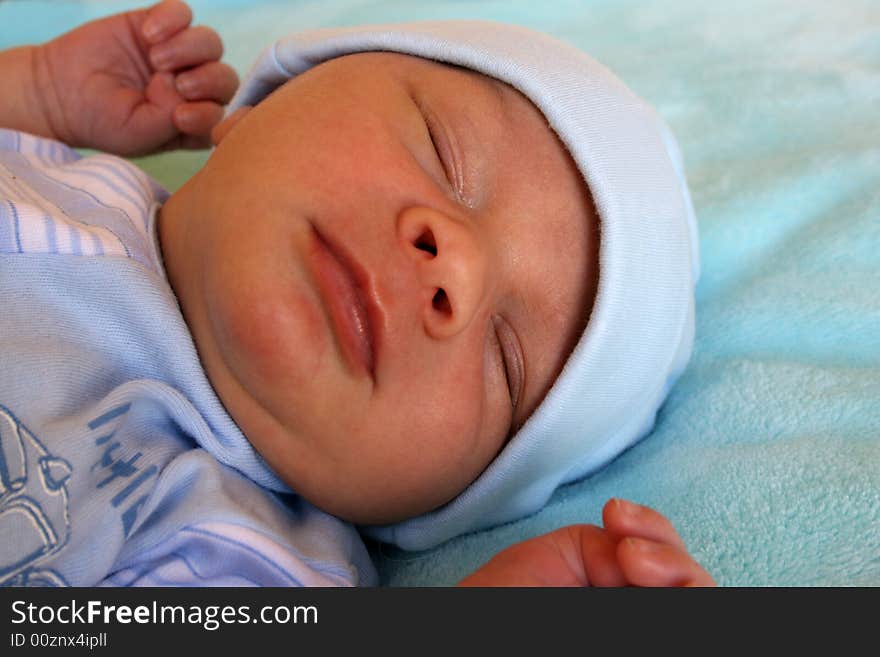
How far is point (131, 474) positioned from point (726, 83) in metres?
1.53

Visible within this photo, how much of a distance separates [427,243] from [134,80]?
3.47 ft

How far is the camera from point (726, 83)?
1.87 meters

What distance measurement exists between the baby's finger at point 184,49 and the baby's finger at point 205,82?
0.02m

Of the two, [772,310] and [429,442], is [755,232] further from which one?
[429,442]

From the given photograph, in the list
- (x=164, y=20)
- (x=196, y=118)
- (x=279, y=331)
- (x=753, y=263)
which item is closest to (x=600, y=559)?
(x=279, y=331)

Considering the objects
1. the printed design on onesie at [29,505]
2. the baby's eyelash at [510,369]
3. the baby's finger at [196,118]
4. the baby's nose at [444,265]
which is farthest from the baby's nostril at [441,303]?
the baby's finger at [196,118]

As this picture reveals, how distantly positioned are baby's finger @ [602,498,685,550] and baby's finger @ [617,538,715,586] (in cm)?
3

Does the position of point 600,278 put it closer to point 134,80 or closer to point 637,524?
point 637,524

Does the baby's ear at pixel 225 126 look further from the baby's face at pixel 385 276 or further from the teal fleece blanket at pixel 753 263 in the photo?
the teal fleece blanket at pixel 753 263

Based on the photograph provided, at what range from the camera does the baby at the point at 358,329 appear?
93 centimetres

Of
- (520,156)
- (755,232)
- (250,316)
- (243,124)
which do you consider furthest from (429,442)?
(755,232)

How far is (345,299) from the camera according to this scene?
95cm

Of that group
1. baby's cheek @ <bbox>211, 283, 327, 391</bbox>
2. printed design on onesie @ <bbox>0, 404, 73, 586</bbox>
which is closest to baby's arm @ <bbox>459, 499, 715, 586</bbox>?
baby's cheek @ <bbox>211, 283, 327, 391</bbox>

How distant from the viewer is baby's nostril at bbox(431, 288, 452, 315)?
0.97 meters
